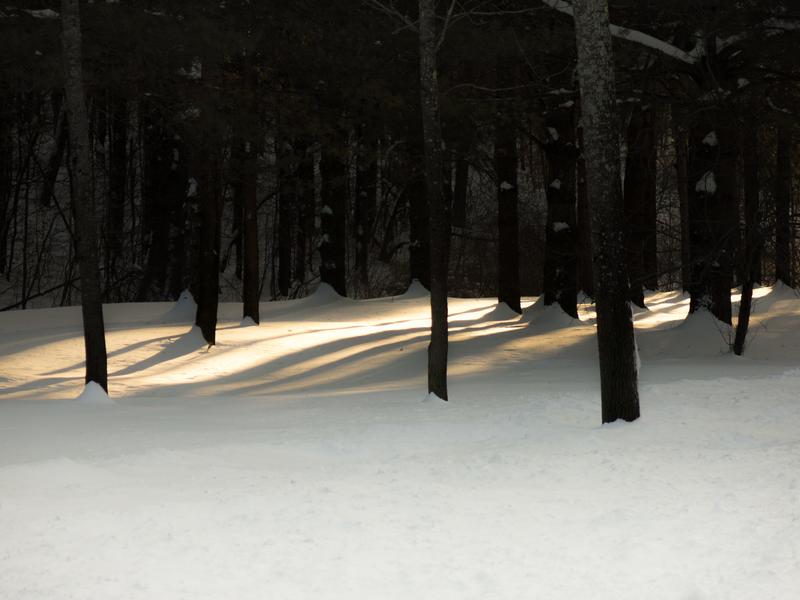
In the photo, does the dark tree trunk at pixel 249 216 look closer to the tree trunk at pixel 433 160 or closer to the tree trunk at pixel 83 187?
the tree trunk at pixel 83 187

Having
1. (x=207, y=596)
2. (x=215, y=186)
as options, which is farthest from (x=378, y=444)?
(x=215, y=186)

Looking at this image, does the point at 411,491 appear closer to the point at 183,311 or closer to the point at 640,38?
the point at 640,38

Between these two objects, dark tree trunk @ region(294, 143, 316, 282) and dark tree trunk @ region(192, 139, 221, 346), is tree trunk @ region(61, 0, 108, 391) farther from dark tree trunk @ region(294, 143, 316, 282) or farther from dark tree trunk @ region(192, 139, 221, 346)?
dark tree trunk @ region(294, 143, 316, 282)

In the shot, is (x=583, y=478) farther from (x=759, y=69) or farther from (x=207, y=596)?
(x=759, y=69)

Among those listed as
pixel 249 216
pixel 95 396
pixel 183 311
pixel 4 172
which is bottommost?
pixel 95 396

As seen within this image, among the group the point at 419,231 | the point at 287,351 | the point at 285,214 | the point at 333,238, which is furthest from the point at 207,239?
the point at 285,214

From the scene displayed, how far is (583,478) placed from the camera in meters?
7.26

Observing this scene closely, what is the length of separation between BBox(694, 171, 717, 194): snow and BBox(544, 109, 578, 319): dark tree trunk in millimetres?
3602

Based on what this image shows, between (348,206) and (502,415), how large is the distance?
3201cm

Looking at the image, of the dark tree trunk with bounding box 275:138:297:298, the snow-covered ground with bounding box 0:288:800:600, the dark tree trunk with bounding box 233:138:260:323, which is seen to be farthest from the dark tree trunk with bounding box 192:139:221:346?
the dark tree trunk with bounding box 275:138:297:298

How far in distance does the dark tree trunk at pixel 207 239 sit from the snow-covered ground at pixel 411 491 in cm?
461

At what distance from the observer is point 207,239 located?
18.9m

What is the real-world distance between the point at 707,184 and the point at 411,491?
1146 centimetres

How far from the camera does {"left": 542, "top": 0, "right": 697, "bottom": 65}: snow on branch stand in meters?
13.9
